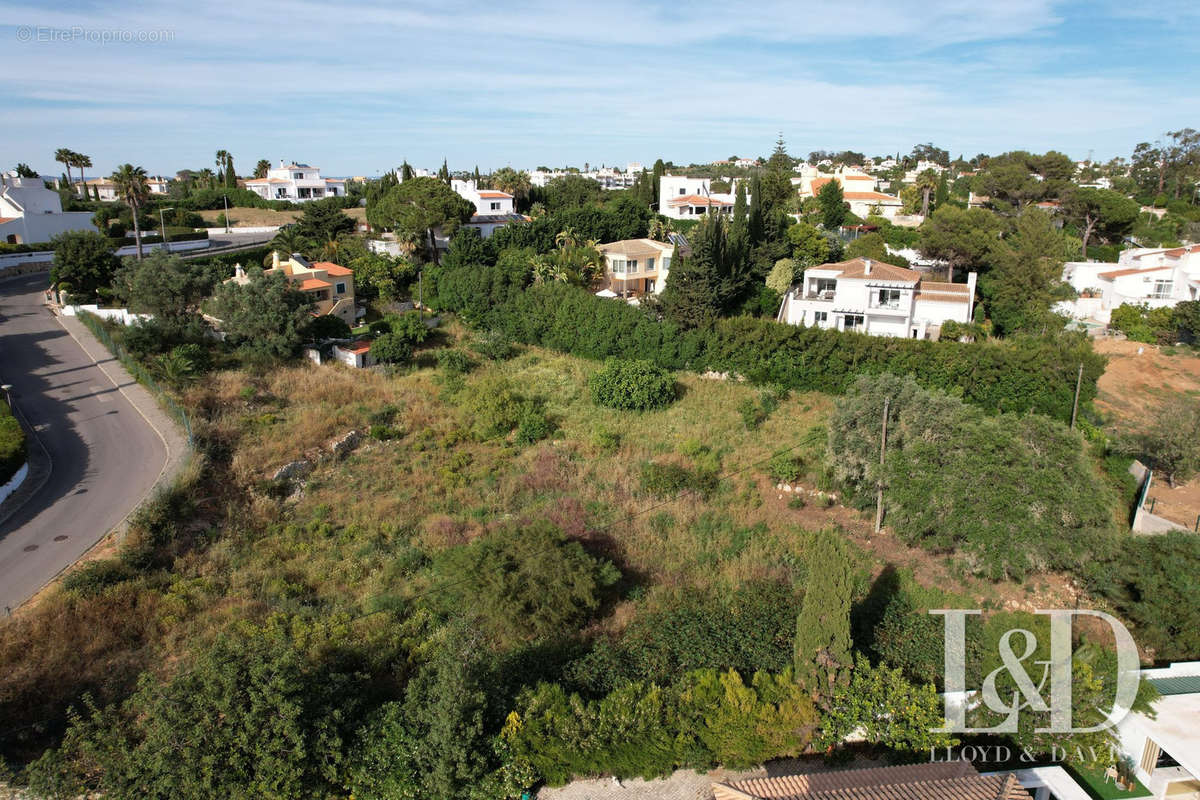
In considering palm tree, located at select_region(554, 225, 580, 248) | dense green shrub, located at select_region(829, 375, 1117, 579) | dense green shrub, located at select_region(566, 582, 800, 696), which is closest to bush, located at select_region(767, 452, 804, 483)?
dense green shrub, located at select_region(829, 375, 1117, 579)

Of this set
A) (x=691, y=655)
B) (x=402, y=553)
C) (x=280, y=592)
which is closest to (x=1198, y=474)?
(x=691, y=655)

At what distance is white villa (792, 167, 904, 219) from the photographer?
64.8 metres

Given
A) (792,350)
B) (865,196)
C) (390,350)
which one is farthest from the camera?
(865,196)

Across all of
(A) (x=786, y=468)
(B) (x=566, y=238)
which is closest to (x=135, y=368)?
(A) (x=786, y=468)

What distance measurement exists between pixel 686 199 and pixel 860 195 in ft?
63.1

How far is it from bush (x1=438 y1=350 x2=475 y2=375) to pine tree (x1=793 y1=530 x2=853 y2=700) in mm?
21474

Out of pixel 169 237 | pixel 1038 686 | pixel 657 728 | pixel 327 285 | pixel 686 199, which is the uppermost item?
pixel 686 199

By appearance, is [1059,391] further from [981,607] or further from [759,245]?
[759,245]

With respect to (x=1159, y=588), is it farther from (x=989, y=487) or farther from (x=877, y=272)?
(x=877, y=272)

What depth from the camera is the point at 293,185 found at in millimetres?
82938

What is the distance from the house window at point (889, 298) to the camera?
34188 mm

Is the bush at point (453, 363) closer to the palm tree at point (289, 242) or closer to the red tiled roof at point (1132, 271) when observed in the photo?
the palm tree at point (289, 242)

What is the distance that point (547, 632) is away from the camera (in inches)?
599

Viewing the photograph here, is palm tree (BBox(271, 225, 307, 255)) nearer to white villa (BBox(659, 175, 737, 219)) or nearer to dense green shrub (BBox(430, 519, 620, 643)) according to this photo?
white villa (BBox(659, 175, 737, 219))
